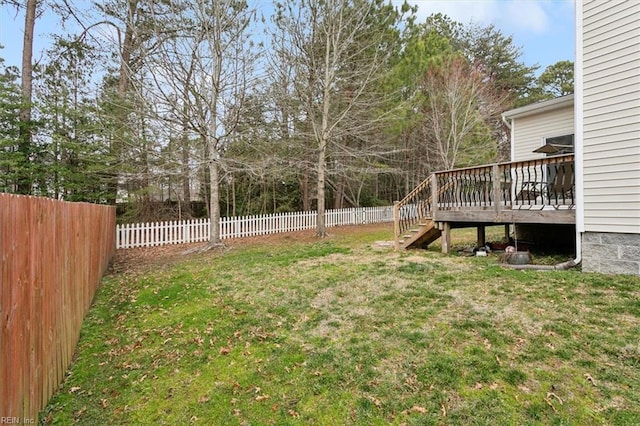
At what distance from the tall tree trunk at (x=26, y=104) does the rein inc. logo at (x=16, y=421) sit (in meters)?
10.8

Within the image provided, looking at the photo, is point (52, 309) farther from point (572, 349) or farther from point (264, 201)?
point (264, 201)

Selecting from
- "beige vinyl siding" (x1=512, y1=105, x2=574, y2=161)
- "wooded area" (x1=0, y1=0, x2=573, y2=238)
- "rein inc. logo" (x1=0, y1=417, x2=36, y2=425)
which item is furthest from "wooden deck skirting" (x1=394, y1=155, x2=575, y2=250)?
"rein inc. logo" (x1=0, y1=417, x2=36, y2=425)

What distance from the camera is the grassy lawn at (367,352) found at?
2.52m

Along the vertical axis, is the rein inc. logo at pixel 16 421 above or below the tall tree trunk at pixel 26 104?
below

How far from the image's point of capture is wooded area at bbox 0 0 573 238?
9266mm

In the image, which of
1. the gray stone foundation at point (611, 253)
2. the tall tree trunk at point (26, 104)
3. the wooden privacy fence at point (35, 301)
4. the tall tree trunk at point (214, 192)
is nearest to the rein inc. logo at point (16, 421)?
the wooden privacy fence at point (35, 301)

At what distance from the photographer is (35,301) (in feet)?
7.62

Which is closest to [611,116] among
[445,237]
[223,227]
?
[445,237]

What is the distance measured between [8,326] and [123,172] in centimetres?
1140

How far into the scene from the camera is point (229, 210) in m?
17.5

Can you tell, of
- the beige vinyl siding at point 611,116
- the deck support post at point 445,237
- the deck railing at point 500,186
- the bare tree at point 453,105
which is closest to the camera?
the beige vinyl siding at point 611,116

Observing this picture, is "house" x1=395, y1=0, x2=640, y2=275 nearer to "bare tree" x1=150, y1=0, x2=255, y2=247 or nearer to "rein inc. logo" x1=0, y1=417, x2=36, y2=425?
"rein inc. logo" x1=0, y1=417, x2=36, y2=425

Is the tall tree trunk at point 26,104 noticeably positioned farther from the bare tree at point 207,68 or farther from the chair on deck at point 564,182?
the chair on deck at point 564,182

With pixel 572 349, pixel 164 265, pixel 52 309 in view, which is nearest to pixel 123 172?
pixel 164 265
